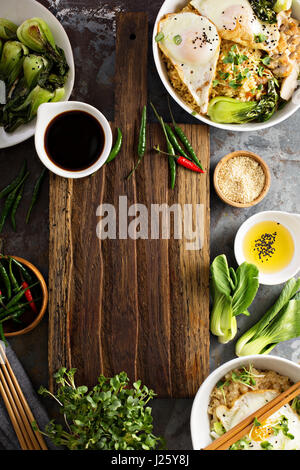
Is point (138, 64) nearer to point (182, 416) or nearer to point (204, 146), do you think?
point (204, 146)

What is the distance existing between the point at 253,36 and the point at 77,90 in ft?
3.07

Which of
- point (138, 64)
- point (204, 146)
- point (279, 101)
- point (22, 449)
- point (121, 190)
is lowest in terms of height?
point (22, 449)

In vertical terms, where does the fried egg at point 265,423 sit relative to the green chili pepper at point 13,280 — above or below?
below

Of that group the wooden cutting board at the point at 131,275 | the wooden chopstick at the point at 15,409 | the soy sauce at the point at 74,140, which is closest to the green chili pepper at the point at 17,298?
the wooden cutting board at the point at 131,275

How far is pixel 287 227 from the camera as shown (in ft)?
7.62

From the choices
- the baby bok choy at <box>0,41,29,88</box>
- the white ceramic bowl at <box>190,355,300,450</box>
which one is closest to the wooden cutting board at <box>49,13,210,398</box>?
the white ceramic bowl at <box>190,355,300,450</box>

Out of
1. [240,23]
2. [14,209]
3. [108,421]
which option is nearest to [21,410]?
[108,421]

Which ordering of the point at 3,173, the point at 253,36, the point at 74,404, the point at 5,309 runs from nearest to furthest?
the point at 74,404, the point at 253,36, the point at 5,309, the point at 3,173

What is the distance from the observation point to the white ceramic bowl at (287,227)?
226cm

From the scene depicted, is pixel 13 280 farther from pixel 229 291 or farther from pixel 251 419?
pixel 251 419

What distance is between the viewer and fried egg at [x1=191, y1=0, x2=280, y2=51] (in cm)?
204

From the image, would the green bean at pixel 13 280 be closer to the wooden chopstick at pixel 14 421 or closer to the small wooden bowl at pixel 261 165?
the wooden chopstick at pixel 14 421
